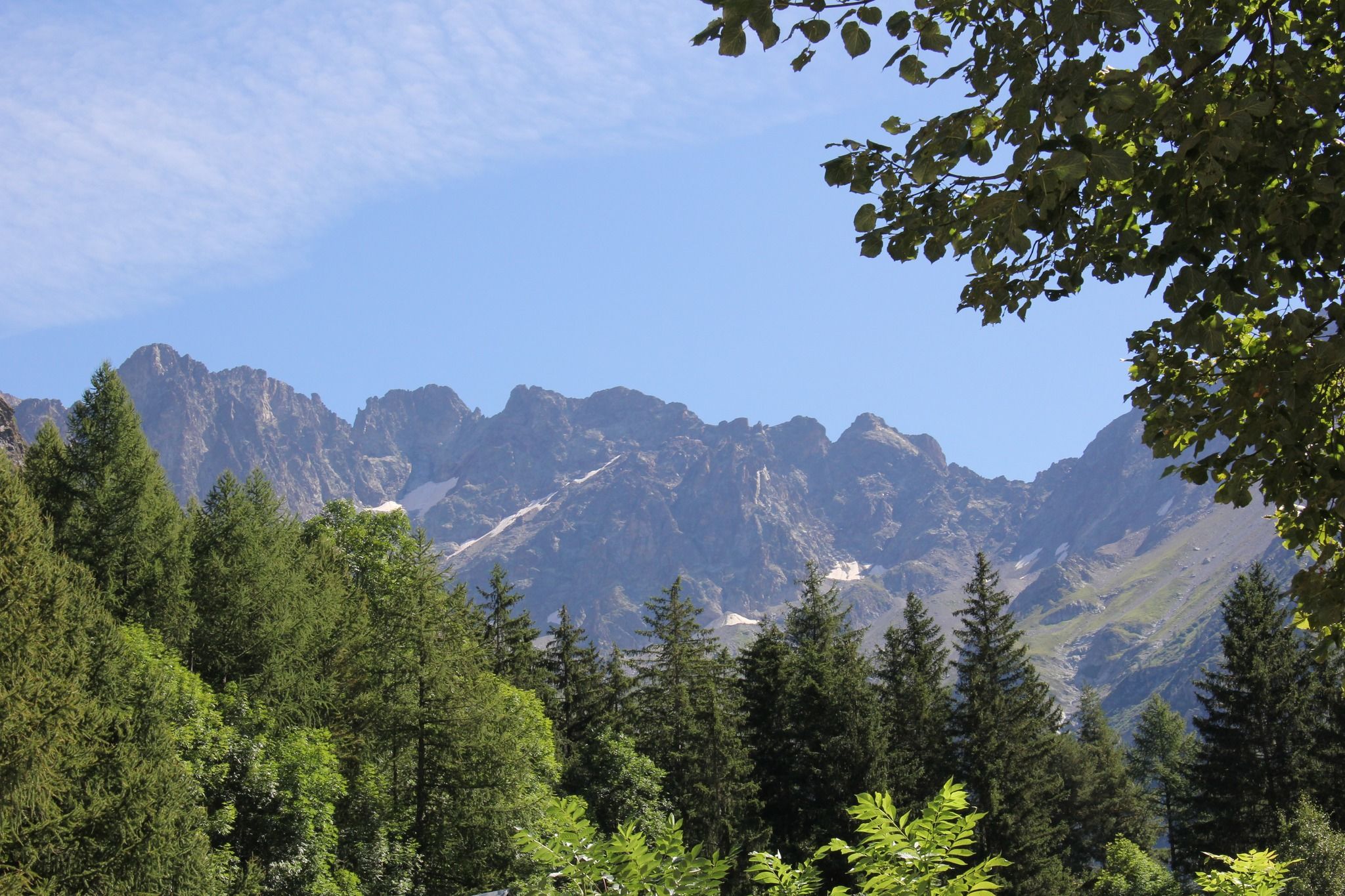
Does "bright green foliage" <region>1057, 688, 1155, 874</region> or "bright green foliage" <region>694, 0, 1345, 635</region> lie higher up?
"bright green foliage" <region>694, 0, 1345, 635</region>

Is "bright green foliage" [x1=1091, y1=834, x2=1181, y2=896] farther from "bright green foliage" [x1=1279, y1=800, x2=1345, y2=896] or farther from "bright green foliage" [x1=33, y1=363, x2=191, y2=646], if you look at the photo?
"bright green foliage" [x1=33, y1=363, x2=191, y2=646]

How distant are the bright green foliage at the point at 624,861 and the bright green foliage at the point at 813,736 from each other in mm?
29679

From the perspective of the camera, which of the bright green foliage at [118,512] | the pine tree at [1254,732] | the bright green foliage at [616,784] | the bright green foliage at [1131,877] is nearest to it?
the bright green foliage at [118,512]

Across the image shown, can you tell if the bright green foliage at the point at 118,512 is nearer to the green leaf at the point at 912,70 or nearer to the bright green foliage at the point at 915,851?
the bright green foliage at the point at 915,851

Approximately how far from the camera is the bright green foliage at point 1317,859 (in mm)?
23344

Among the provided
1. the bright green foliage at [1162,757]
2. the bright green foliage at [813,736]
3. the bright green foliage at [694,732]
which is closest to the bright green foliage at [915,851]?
the bright green foliage at [813,736]

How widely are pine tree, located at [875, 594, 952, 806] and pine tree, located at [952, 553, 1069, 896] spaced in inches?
29.2

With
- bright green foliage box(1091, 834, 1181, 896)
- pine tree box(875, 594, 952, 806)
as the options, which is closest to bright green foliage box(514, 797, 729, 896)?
pine tree box(875, 594, 952, 806)

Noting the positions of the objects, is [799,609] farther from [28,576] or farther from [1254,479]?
[1254,479]

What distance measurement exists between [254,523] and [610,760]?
15526mm

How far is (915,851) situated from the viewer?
6.64 meters

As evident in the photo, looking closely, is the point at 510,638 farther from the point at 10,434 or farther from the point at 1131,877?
the point at 10,434

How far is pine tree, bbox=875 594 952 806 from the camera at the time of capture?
39.3 m

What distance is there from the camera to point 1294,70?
4641 millimetres
